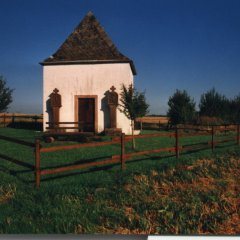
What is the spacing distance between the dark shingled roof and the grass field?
32.7 ft

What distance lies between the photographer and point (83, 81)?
17.4m

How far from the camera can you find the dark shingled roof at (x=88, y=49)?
1720 cm

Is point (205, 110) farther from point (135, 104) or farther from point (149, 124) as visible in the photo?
point (135, 104)

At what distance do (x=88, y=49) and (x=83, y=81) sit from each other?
68.4 inches

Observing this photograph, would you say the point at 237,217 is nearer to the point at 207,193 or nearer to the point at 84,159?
the point at 207,193

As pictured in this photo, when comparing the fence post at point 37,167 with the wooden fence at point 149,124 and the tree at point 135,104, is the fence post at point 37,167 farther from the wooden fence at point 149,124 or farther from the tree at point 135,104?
the wooden fence at point 149,124

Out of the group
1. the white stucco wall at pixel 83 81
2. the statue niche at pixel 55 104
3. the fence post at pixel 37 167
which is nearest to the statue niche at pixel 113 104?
the white stucco wall at pixel 83 81

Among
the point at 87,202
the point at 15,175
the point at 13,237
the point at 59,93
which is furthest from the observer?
the point at 59,93

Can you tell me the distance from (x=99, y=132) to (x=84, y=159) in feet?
26.5

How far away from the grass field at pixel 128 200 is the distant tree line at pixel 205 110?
14.2 metres

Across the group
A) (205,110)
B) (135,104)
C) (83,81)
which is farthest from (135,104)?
(205,110)

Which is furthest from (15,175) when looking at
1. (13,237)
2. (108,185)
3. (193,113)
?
(193,113)

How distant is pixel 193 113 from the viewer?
2280 cm

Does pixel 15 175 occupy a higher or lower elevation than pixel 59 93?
lower
